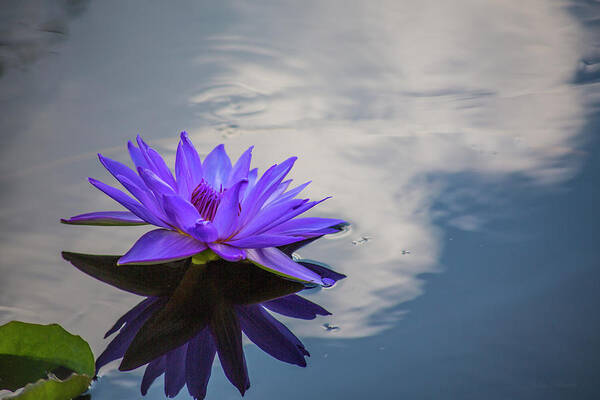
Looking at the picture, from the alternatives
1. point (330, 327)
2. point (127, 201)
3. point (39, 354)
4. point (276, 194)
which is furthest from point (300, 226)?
point (39, 354)

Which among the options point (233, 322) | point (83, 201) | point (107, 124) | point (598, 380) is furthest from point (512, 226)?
point (107, 124)

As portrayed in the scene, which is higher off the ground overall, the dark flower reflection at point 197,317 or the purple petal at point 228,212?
the purple petal at point 228,212

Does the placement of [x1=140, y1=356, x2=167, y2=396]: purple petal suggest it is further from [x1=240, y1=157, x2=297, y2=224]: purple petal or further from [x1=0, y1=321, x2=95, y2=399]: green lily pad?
[x1=240, y1=157, x2=297, y2=224]: purple petal

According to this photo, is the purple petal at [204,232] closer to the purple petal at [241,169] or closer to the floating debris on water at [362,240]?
the purple petal at [241,169]

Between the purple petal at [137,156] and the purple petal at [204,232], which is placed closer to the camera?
the purple petal at [204,232]

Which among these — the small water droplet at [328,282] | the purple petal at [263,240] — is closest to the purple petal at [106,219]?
the purple petal at [263,240]

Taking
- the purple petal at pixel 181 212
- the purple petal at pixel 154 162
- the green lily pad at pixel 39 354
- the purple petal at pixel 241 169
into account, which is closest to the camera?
the green lily pad at pixel 39 354

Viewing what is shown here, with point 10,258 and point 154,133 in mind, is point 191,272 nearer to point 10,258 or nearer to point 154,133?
point 10,258

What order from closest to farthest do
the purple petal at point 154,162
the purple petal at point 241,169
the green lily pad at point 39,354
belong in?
the green lily pad at point 39,354, the purple petal at point 154,162, the purple petal at point 241,169
